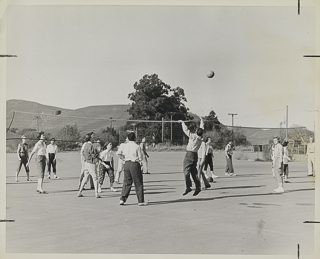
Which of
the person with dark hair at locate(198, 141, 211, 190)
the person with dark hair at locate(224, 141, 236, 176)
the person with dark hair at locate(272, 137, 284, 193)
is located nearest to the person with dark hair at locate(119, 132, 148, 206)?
the person with dark hair at locate(198, 141, 211, 190)

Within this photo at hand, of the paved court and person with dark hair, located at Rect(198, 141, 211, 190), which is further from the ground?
Answer: person with dark hair, located at Rect(198, 141, 211, 190)

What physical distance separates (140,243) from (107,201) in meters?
4.73

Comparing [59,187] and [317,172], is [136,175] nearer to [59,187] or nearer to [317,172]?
[317,172]

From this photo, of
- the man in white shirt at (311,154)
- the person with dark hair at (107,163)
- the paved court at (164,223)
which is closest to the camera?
the paved court at (164,223)

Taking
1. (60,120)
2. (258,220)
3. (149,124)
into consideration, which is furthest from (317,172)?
(60,120)

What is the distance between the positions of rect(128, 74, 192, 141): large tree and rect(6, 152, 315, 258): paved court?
46132 millimetres

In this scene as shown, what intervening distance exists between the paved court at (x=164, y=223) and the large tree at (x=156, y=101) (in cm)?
4613

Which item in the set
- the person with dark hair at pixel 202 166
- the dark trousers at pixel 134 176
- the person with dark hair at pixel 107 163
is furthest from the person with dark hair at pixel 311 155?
the dark trousers at pixel 134 176

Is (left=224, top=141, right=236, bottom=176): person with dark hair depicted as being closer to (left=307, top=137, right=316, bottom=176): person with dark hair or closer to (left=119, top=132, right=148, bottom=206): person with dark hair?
(left=307, top=137, right=316, bottom=176): person with dark hair

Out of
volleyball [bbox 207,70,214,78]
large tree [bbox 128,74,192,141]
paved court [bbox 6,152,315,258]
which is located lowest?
paved court [bbox 6,152,315,258]

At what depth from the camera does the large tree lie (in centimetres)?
6159

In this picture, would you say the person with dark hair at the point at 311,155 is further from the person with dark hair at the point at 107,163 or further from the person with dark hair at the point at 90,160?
the person with dark hair at the point at 90,160

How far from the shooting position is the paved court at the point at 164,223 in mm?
8375

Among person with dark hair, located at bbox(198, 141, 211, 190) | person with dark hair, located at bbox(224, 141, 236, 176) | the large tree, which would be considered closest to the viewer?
person with dark hair, located at bbox(198, 141, 211, 190)
